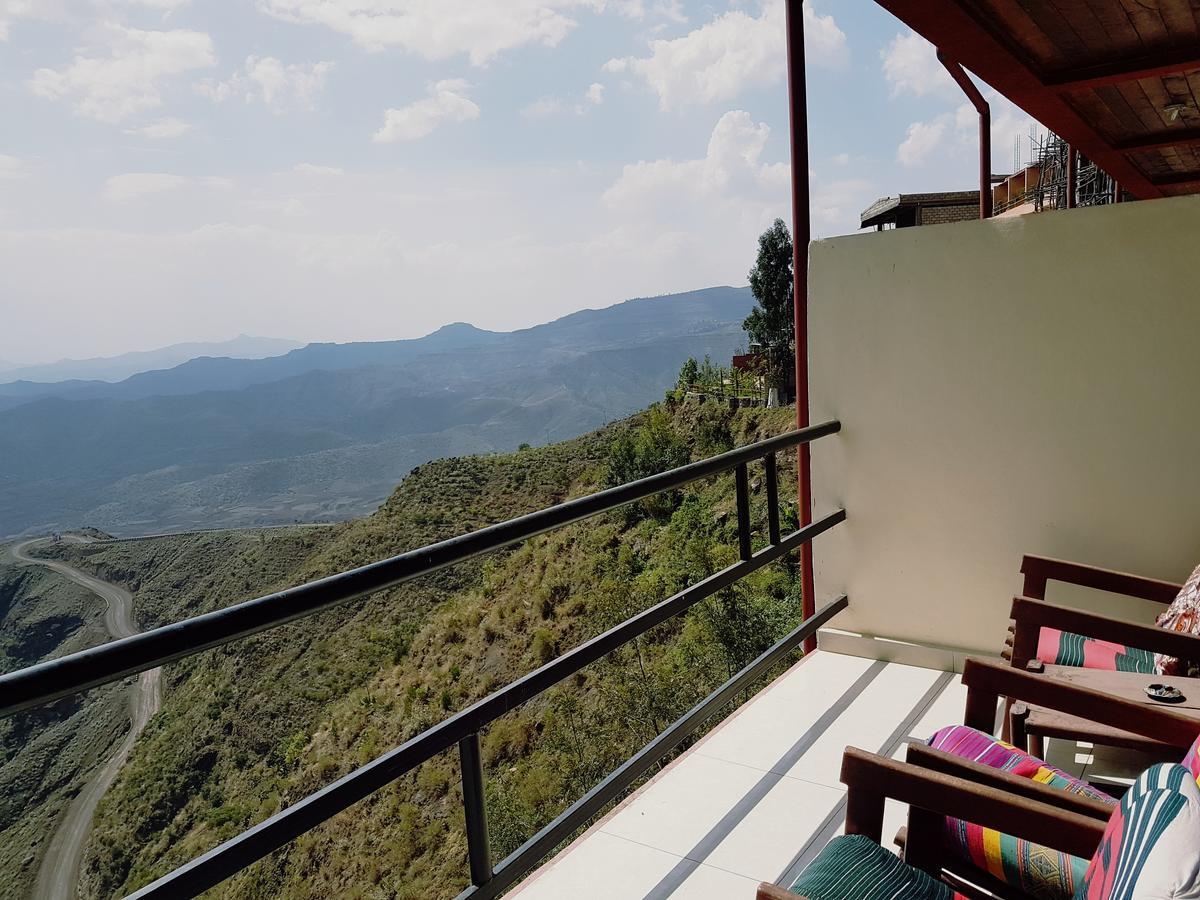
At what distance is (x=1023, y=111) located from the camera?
107 inches

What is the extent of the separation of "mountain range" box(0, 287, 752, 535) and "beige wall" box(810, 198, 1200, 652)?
262ft

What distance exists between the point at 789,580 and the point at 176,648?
94.5 ft

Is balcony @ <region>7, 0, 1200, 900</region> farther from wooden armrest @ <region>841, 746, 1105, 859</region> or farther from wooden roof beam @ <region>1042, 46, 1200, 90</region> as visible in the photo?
wooden armrest @ <region>841, 746, 1105, 859</region>

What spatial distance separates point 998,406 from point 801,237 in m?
0.87

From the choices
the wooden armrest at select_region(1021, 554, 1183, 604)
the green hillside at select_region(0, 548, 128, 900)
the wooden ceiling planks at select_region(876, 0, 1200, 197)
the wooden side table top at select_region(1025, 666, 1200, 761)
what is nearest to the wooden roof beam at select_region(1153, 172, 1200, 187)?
the wooden ceiling planks at select_region(876, 0, 1200, 197)

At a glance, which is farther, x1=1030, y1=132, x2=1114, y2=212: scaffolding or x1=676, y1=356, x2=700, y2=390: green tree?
x1=676, y1=356, x2=700, y2=390: green tree

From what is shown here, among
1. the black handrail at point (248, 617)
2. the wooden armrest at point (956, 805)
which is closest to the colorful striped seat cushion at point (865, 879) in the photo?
the wooden armrest at point (956, 805)

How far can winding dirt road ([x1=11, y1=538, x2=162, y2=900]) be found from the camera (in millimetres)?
37438

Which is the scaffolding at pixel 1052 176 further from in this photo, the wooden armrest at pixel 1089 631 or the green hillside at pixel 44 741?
the green hillside at pixel 44 741

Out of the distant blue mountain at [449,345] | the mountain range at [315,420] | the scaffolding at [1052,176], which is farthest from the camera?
the distant blue mountain at [449,345]

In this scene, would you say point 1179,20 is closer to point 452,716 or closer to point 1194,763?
point 1194,763

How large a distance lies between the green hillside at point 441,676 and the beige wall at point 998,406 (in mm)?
22353

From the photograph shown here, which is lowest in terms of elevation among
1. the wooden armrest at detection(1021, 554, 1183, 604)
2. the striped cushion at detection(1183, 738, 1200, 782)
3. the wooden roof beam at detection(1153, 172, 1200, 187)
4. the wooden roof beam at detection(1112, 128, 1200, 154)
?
the wooden armrest at detection(1021, 554, 1183, 604)

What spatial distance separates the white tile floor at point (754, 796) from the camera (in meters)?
1.76
